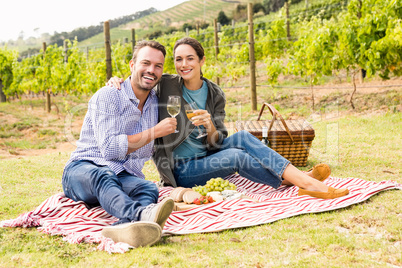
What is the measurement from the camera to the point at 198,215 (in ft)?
9.34

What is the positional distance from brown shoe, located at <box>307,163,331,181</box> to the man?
1309 mm

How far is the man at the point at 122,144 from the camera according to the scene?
2.60 m

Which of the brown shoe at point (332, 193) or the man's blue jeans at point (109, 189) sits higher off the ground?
the man's blue jeans at point (109, 189)

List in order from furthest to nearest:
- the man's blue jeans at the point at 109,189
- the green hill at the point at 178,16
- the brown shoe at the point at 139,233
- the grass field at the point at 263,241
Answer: the green hill at the point at 178,16, the man's blue jeans at the point at 109,189, the brown shoe at the point at 139,233, the grass field at the point at 263,241

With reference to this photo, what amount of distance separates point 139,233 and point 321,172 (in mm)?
1778

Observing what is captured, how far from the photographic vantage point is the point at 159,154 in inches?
135

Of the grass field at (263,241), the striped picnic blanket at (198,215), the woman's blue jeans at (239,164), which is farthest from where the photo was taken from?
the woman's blue jeans at (239,164)

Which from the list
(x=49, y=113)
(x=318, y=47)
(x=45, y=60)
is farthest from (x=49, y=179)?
(x=45, y=60)

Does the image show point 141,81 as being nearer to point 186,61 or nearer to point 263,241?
point 186,61

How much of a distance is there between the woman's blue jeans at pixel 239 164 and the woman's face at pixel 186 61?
680mm

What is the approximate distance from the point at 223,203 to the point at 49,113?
10599mm

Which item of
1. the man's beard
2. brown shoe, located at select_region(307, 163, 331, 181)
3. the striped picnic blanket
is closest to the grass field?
the striped picnic blanket

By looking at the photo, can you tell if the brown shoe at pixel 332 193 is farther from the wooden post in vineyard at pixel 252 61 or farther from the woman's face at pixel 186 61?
the wooden post in vineyard at pixel 252 61

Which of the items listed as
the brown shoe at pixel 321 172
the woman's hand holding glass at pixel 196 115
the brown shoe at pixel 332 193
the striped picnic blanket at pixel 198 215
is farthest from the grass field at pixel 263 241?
the woman's hand holding glass at pixel 196 115
